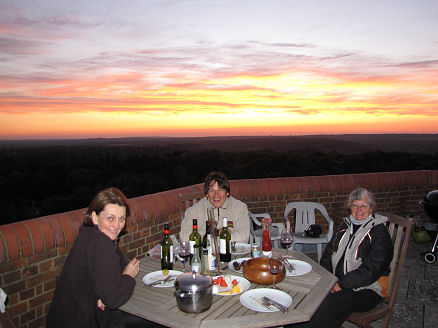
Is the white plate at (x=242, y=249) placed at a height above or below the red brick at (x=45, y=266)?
above

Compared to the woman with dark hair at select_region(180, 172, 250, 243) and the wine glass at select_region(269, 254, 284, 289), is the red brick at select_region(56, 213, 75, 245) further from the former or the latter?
the wine glass at select_region(269, 254, 284, 289)

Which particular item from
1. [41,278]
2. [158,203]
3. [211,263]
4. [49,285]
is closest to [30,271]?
[41,278]

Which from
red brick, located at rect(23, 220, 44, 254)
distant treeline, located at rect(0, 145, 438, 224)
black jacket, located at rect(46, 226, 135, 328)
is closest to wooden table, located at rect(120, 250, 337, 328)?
black jacket, located at rect(46, 226, 135, 328)

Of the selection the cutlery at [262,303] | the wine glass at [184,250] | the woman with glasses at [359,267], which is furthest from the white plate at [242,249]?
the cutlery at [262,303]

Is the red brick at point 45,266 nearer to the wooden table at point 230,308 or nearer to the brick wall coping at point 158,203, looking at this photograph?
the brick wall coping at point 158,203

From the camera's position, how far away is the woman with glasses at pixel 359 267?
2.52 metres

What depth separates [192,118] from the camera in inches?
807

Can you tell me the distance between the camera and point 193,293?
1.76 meters

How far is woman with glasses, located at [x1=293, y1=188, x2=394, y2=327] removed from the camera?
252 cm

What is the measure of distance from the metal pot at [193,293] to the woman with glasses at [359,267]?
1.08 m

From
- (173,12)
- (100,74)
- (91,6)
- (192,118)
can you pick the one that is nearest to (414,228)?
(173,12)

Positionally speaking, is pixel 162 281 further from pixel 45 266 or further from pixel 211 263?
pixel 45 266

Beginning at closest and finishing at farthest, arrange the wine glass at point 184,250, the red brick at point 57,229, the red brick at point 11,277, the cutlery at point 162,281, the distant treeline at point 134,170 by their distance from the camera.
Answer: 1. the cutlery at point 162,281
2. the wine glass at point 184,250
3. the red brick at point 11,277
4. the red brick at point 57,229
5. the distant treeline at point 134,170

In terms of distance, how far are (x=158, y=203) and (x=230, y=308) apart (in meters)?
2.51
